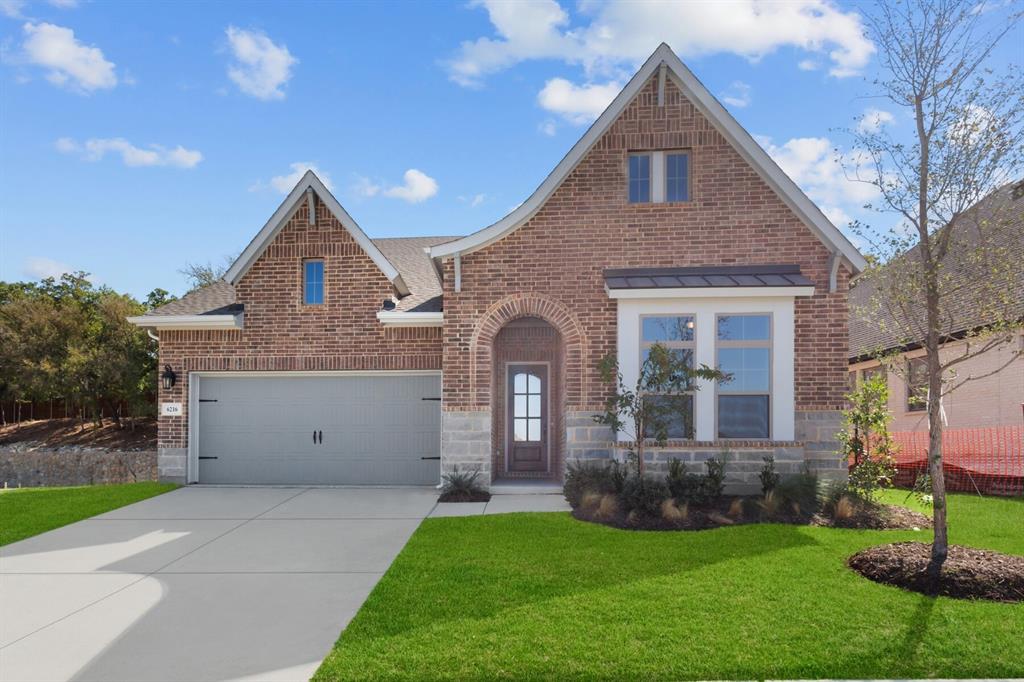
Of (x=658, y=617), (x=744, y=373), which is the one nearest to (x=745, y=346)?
(x=744, y=373)

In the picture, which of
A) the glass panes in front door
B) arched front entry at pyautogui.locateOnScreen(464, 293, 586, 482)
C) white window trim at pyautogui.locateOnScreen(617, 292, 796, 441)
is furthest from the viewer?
the glass panes in front door

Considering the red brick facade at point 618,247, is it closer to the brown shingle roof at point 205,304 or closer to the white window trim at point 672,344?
the white window trim at point 672,344

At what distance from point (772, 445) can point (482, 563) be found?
5.64 meters

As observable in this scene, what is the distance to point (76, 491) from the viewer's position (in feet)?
41.0

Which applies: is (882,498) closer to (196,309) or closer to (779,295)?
(779,295)

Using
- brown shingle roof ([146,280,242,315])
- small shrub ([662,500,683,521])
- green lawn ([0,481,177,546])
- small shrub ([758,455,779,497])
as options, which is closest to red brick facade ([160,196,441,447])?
brown shingle roof ([146,280,242,315])

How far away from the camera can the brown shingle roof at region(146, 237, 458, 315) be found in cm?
1294

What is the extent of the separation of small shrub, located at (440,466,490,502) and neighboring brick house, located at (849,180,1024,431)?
6.27 meters

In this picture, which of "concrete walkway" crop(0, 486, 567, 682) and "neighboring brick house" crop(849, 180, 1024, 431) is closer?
"concrete walkway" crop(0, 486, 567, 682)

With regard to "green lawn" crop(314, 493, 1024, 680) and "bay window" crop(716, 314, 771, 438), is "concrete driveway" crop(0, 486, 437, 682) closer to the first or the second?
"green lawn" crop(314, 493, 1024, 680)

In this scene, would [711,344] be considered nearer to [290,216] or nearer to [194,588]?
[194,588]

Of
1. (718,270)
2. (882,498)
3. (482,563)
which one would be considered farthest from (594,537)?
(882,498)

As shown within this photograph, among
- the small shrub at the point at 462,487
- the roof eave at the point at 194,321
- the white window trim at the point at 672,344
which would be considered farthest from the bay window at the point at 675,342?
the roof eave at the point at 194,321

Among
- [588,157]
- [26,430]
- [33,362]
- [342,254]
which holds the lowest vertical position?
[26,430]
